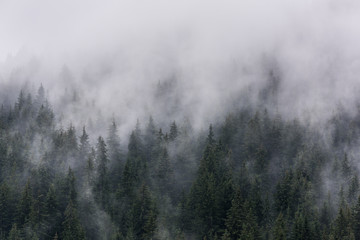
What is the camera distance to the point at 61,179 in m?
104

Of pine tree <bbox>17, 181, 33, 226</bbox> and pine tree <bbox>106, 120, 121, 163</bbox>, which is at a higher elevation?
pine tree <bbox>106, 120, 121, 163</bbox>

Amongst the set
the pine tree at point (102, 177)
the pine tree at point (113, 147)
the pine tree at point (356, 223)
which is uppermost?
the pine tree at point (113, 147)

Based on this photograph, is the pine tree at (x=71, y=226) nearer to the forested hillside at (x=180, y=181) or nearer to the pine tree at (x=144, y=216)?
the forested hillside at (x=180, y=181)

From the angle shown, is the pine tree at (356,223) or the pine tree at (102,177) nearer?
the pine tree at (356,223)

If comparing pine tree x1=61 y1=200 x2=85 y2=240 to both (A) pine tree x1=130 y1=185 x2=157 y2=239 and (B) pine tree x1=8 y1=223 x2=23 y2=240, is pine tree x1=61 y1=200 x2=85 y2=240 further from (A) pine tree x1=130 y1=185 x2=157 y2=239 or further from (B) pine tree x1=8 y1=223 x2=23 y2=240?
(A) pine tree x1=130 y1=185 x2=157 y2=239

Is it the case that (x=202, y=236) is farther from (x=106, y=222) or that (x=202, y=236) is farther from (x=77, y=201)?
(x=77, y=201)

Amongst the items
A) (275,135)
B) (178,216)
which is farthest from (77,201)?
(275,135)

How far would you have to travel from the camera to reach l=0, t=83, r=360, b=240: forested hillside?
88500 mm

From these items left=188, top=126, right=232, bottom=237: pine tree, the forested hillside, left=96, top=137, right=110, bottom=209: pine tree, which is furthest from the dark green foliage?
left=96, top=137, right=110, bottom=209: pine tree

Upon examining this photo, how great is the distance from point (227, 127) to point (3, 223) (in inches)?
3001

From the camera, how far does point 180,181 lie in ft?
382

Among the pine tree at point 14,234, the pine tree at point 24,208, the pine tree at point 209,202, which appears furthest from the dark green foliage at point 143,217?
the pine tree at point 14,234

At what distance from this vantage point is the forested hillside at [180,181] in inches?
3484

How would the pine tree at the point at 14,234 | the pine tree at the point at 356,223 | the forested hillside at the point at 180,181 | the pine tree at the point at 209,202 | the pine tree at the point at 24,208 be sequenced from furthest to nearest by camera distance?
1. the pine tree at the point at 24,208
2. the pine tree at the point at 209,202
3. the forested hillside at the point at 180,181
4. the pine tree at the point at 14,234
5. the pine tree at the point at 356,223
